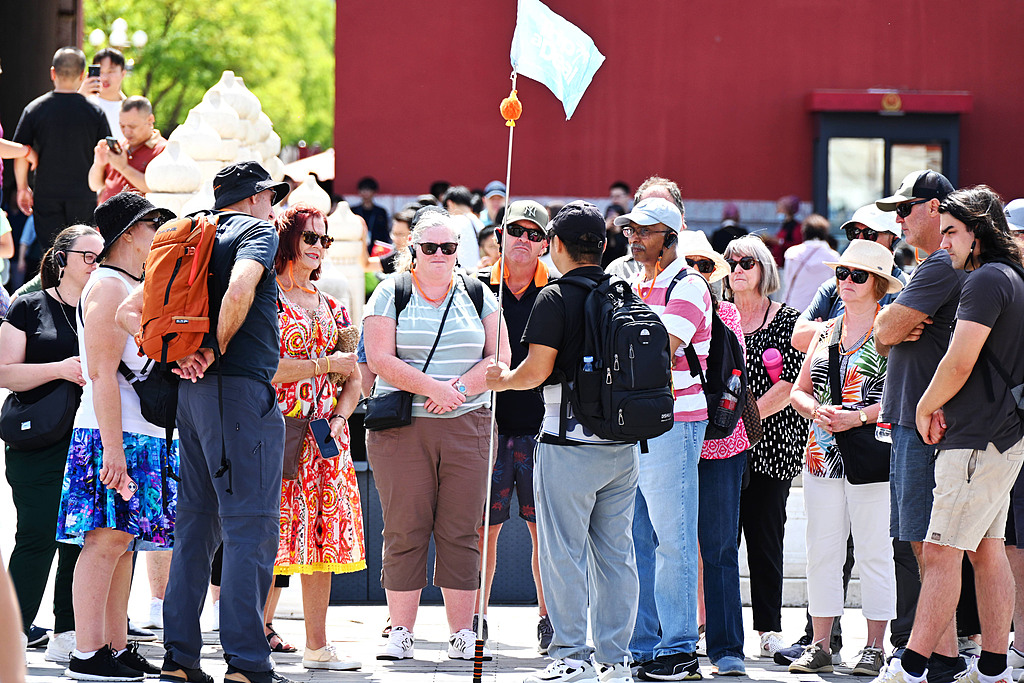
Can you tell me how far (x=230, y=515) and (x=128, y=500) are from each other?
0.63m

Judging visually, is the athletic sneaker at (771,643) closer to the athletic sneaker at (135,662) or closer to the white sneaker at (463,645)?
the white sneaker at (463,645)

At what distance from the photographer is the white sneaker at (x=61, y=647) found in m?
6.46

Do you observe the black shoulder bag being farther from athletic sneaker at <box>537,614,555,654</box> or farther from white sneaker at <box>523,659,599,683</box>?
white sneaker at <box>523,659,599,683</box>

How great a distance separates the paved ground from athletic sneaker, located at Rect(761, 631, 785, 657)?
0.23 feet

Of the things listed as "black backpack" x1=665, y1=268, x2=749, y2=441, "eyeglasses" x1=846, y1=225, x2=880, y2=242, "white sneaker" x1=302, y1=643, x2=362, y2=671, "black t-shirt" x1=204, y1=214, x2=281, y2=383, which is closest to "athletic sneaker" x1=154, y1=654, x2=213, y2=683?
"white sneaker" x1=302, y1=643, x2=362, y2=671

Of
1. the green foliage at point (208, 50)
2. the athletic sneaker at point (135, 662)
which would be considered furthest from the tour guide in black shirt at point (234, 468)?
the green foliage at point (208, 50)

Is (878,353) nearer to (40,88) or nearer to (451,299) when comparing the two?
(451,299)

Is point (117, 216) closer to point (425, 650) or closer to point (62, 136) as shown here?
point (425, 650)

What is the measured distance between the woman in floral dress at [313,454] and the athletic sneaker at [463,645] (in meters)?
0.53

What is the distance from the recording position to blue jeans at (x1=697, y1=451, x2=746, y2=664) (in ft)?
21.8

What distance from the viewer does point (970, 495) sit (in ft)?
19.1

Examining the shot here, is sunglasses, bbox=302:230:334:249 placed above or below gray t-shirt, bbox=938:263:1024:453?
A: above

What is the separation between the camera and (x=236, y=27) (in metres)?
39.8

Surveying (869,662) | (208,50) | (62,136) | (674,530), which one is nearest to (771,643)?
(869,662)
